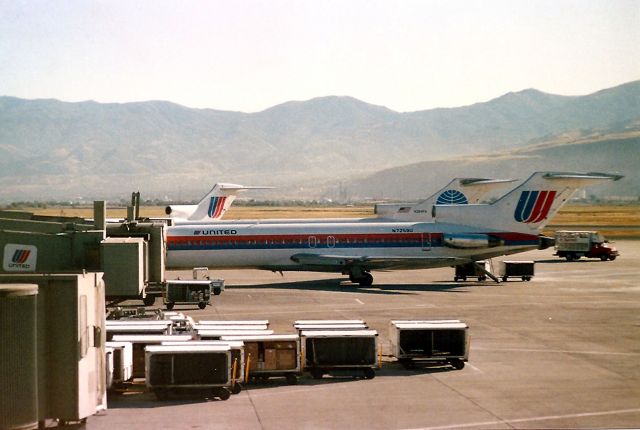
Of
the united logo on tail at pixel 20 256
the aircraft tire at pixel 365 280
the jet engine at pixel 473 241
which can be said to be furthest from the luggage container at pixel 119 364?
the jet engine at pixel 473 241

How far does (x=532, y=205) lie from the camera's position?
5016cm

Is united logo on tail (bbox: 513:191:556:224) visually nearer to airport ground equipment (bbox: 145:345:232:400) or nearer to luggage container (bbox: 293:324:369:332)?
luggage container (bbox: 293:324:369:332)

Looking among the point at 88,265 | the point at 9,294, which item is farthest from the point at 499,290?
the point at 9,294

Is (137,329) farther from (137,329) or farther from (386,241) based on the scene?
(386,241)

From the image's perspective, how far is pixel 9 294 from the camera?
14.5 meters

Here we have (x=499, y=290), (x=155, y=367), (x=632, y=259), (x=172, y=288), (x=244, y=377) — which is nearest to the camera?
(x=155, y=367)

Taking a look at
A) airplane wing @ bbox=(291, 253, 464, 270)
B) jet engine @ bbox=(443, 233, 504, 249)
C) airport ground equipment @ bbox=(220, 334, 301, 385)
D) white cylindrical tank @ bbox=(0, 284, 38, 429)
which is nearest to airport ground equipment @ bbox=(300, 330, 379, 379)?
airport ground equipment @ bbox=(220, 334, 301, 385)

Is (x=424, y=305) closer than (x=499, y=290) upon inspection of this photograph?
Yes

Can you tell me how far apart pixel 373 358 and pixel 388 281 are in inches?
1155

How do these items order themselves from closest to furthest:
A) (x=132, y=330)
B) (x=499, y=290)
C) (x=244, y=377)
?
(x=244, y=377) < (x=132, y=330) < (x=499, y=290)

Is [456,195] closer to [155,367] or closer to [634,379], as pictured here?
[634,379]

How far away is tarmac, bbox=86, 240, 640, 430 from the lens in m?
20.1

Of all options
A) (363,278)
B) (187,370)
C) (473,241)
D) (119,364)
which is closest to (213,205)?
(363,278)

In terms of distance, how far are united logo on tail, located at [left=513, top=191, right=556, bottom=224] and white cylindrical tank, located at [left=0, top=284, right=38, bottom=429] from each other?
38.8 m
